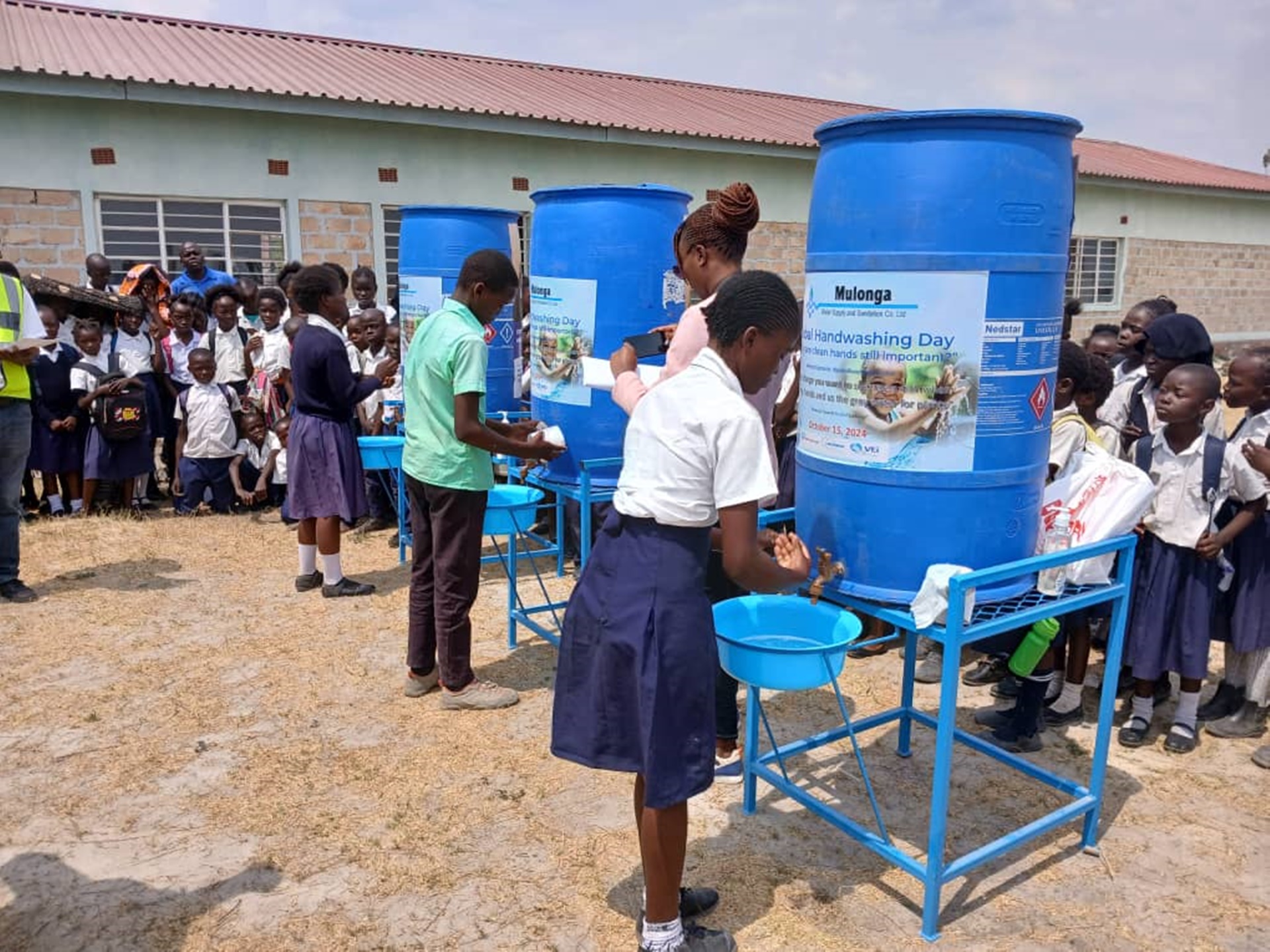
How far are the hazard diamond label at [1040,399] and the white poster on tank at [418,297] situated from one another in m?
3.86

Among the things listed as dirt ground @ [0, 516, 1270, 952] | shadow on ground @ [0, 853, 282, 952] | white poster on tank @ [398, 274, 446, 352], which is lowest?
shadow on ground @ [0, 853, 282, 952]

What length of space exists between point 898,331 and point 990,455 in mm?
383

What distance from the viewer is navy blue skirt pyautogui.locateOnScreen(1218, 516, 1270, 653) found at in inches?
139

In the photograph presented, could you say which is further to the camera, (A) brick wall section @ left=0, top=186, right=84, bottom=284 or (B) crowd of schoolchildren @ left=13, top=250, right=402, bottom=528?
(A) brick wall section @ left=0, top=186, right=84, bottom=284

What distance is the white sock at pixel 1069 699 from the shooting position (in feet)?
12.2

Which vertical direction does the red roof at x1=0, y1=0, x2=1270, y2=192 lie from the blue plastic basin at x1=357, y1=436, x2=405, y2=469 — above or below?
above

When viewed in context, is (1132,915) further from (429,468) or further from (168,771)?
(168,771)

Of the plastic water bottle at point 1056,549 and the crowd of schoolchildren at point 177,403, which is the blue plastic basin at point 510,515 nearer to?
the plastic water bottle at point 1056,549

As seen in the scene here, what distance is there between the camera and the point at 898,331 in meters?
2.21

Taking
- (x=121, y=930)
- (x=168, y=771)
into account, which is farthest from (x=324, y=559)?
(x=121, y=930)

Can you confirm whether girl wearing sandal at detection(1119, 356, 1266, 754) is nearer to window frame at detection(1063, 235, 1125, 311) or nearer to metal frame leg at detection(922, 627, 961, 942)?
metal frame leg at detection(922, 627, 961, 942)

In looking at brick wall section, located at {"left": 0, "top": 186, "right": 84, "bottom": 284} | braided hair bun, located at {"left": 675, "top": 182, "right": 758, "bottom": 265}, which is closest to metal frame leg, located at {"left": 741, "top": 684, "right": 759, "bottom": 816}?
braided hair bun, located at {"left": 675, "top": 182, "right": 758, "bottom": 265}

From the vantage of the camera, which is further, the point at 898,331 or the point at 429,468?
the point at 429,468

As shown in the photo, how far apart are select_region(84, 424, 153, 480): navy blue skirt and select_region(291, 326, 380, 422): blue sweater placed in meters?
2.48
